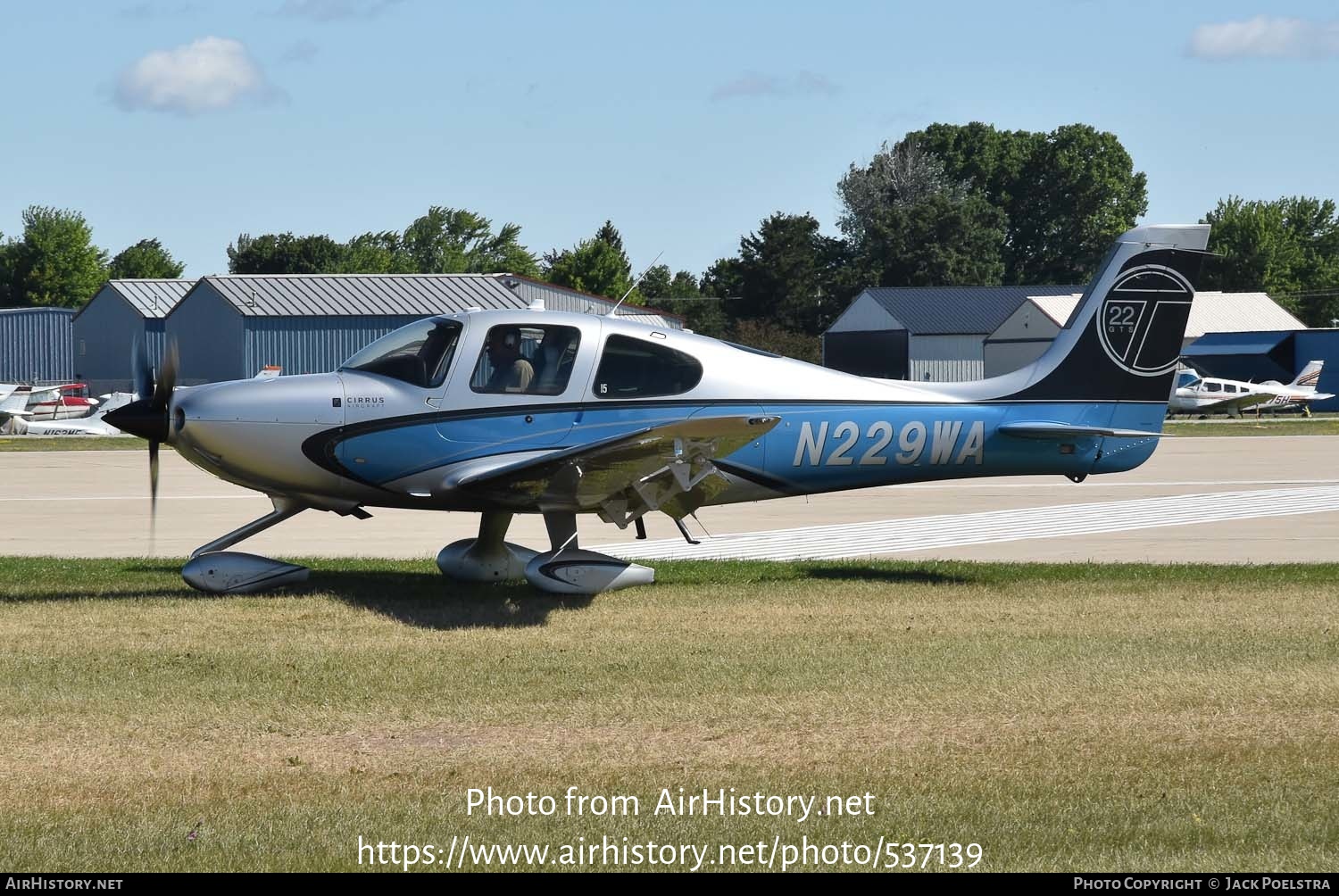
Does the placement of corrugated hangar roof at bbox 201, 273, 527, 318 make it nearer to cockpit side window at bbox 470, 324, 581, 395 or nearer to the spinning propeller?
the spinning propeller

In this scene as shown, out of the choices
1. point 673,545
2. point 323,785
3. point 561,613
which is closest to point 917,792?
point 323,785

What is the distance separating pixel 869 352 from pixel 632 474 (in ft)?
243

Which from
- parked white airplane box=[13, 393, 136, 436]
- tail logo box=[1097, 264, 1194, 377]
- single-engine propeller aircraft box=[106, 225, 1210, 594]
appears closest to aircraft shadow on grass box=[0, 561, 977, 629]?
→ single-engine propeller aircraft box=[106, 225, 1210, 594]

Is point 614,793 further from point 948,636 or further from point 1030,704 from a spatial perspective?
point 948,636

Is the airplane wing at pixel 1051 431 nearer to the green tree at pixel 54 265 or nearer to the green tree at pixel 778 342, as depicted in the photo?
the green tree at pixel 778 342

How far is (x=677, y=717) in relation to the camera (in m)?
7.59

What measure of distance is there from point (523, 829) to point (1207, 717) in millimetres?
3771

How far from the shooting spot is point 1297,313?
112625mm

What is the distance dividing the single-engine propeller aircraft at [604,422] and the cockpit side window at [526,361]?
0.6 inches

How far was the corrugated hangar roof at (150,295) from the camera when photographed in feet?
215

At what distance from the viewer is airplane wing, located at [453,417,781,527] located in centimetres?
988

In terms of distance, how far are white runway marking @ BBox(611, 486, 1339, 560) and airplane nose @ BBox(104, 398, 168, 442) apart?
510cm

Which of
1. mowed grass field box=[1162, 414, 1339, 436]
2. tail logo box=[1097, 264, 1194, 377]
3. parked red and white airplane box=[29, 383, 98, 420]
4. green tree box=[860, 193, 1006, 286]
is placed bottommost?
parked red and white airplane box=[29, 383, 98, 420]

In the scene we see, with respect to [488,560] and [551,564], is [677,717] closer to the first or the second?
[551,564]
